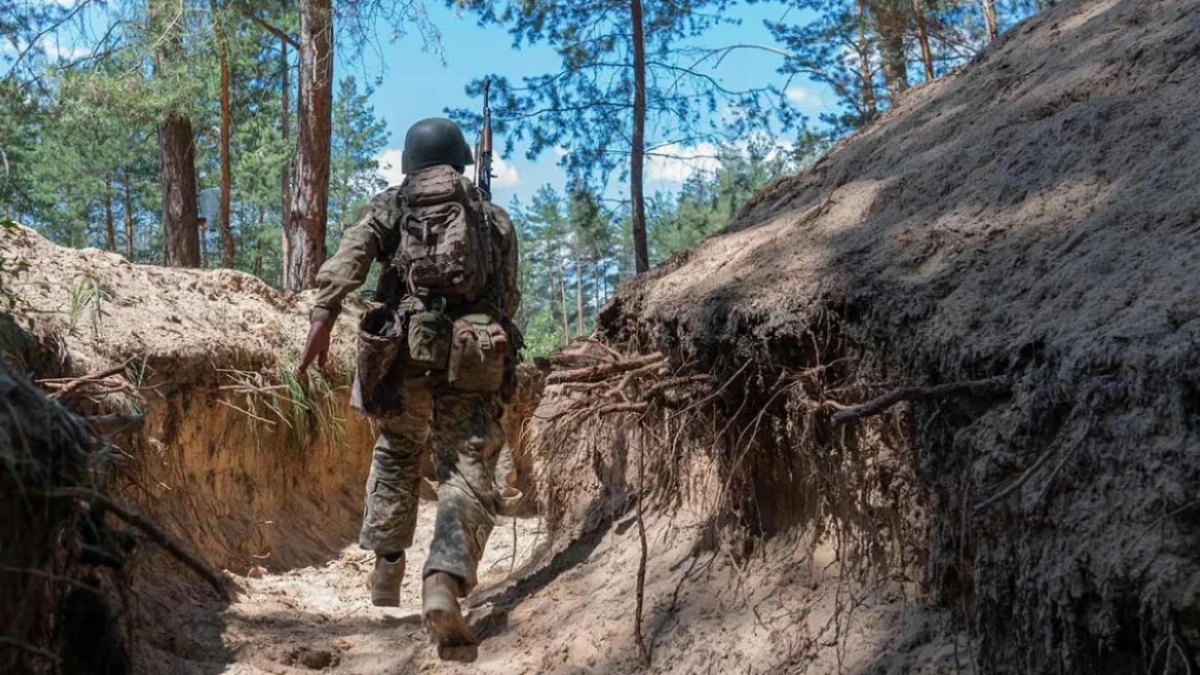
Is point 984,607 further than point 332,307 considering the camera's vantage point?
No

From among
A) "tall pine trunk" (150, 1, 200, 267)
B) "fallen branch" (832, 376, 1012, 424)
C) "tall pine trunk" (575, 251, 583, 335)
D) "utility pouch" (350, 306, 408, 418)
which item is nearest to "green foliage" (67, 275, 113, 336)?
"utility pouch" (350, 306, 408, 418)

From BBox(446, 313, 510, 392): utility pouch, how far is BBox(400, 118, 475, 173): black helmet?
953 millimetres

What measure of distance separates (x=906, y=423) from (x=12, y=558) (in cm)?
273

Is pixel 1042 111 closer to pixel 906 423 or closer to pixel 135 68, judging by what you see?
pixel 906 423

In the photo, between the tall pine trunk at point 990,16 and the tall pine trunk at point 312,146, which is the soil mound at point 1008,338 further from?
the tall pine trunk at point 990,16

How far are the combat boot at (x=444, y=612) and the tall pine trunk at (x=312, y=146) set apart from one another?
601 centimetres

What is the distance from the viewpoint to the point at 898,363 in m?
3.50

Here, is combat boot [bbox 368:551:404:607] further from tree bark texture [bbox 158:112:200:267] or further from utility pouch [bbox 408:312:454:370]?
tree bark texture [bbox 158:112:200:267]

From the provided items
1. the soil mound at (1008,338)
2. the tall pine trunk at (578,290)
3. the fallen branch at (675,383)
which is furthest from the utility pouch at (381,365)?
the tall pine trunk at (578,290)

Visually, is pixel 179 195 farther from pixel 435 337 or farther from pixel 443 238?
pixel 435 337

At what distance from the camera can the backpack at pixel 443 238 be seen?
5.15m

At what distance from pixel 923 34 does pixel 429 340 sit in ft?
36.1

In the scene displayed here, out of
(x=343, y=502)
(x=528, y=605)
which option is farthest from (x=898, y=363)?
(x=343, y=502)

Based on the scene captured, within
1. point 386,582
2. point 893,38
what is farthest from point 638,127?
point 386,582
